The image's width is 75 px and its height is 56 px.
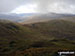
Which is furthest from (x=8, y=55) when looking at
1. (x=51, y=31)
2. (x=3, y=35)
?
(x=51, y=31)

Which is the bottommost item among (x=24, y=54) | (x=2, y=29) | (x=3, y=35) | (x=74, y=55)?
(x=74, y=55)

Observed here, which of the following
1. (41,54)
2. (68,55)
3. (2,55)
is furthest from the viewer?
(2,55)

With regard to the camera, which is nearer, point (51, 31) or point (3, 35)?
point (3, 35)

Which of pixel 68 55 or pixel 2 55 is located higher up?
pixel 2 55

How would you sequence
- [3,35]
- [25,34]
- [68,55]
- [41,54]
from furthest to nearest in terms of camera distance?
[25,34] < [3,35] < [41,54] < [68,55]

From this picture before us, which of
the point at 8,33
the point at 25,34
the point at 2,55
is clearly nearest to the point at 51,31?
the point at 25,34

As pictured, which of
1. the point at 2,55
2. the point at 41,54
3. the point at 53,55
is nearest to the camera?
the point at 53,55

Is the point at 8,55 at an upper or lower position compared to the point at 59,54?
upper

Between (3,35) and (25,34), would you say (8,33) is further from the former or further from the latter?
(25,34)

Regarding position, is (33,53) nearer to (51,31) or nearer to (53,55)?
(53,55)

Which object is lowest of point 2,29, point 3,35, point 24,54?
point 24,54
